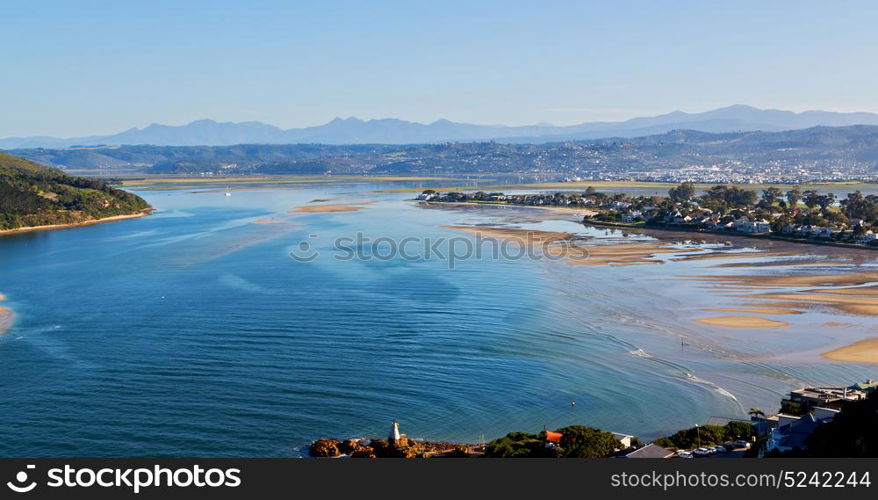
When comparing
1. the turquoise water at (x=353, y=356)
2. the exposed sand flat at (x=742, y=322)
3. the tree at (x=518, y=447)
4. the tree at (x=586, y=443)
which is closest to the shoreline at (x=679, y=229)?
the turquoise water at (x=353, y=356)

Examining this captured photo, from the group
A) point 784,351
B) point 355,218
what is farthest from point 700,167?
point 784,351

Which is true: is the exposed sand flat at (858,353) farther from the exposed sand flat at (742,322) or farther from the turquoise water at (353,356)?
the exposed sand flat at (742,322)

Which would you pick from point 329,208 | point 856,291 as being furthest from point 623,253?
point 329,208

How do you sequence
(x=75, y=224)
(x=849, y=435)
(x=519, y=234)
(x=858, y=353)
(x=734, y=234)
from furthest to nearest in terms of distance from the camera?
(x=75, y=224), (x=734, y=234), (x=519, y=234), (x=858, y=353), (x=849, y=435)

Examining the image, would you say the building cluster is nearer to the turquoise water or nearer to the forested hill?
the turquoise water

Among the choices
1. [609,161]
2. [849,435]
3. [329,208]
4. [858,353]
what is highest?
[609,161]

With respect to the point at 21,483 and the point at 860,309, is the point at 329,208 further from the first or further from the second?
the point at 21,483

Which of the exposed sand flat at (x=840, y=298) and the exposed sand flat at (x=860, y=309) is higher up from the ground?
the exposed sand flat at (x=840, y=298)

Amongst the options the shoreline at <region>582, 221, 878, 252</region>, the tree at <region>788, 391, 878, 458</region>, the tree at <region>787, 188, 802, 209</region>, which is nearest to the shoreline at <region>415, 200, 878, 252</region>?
the shoreline at <region>582, 221, 878, 252</region>
